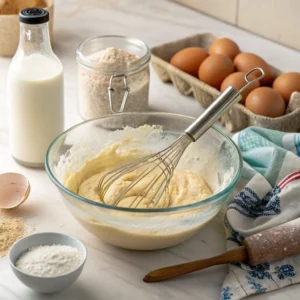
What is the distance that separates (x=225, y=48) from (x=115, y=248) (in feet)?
2.19

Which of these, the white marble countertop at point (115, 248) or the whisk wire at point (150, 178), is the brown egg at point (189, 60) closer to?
the white marble countertop at point (115, 248)

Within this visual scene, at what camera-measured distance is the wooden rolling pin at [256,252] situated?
106cm

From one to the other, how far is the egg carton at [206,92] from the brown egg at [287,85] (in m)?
0.04

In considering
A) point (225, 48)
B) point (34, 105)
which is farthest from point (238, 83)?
point (34, 105)

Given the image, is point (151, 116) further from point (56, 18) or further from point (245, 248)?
point (56, 18)

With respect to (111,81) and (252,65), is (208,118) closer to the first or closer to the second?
(111,81)

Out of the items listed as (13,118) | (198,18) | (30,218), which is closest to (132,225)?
(30,218)

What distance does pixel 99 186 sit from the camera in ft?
3.84

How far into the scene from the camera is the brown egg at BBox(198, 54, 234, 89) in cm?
153

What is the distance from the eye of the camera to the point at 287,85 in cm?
148

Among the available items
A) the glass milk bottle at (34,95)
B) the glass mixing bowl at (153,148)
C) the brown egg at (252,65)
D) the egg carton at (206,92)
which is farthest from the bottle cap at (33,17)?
the brown egg at (252,65)

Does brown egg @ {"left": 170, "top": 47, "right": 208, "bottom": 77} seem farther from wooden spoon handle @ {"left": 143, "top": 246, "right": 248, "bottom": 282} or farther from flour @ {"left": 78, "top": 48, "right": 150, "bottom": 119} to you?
wooden spoon handle @ {"left": 143, "top": 246, "right": 248, "bottom": 282}

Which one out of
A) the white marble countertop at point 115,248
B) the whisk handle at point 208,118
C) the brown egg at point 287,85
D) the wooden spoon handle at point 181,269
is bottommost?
the white marble countertop at point 115,248

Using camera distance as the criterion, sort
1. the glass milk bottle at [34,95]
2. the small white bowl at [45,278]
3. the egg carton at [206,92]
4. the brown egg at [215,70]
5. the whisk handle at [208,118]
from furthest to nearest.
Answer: the brown egg at [215,70] < the egg carton at [206,92] < the glass milk bottle at [34,95] < the whisk handle at [208,118] < the small white bowl at [45,278]
